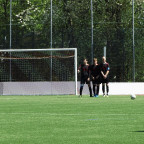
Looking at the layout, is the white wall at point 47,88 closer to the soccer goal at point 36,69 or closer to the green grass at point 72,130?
the soccer goal at point 36,69

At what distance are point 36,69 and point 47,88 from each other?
2.06 m

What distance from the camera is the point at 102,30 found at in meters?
33.3

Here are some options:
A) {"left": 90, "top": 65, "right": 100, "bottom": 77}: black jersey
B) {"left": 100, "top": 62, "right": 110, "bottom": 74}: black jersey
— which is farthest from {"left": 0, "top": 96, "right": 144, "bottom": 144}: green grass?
{"left": 100, "top": 62, "right": 110, "bottom": 74}: black jersey

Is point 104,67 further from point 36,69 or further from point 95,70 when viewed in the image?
point 36,69

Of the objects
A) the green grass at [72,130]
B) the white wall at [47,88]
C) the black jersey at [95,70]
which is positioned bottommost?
the green grass at [72,130]

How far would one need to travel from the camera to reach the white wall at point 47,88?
29.7 m

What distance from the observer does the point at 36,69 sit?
31.6 metres

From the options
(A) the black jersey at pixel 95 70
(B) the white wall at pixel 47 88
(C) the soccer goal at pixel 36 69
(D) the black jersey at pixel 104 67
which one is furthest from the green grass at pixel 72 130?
(C) the soccer goal at pixel 36 69

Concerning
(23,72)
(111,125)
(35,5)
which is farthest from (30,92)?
(111,125)

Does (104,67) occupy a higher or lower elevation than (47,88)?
higher

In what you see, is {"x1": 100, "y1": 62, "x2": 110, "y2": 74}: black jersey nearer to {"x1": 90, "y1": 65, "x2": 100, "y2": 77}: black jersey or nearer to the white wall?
{"x1": 90, "y1": 65, "x2": 100, "y2": 77}: black jersey

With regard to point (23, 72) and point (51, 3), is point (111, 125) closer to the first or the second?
point (23, 72)

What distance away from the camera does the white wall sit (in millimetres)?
29703

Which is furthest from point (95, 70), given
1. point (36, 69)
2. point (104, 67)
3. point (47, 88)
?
point (36, 69)
